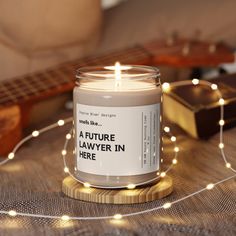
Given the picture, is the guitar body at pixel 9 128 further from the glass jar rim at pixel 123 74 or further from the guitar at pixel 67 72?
the glass jar rim at pixel 123 74

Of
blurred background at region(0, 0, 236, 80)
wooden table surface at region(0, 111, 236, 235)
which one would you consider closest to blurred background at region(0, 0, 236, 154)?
blurred background at region(0, 0, 236, 80)

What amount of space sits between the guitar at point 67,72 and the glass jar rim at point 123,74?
0.83ft

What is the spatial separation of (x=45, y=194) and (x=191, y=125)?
11.8 inches

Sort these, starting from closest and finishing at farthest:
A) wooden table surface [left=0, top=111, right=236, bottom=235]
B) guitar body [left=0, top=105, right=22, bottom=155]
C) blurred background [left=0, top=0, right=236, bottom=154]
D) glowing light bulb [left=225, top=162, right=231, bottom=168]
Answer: wooden table surface [left=0, top=111, right=236, bottom=235] < glowing light bulb [left=225, top=162, right=231, bottom=168] < guitar body [left=0, top=105, right=22, bottom=155] < blurred background [left=0, top=0, right=236, bottom=154]

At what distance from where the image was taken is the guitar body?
0.88m

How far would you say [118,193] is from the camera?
2.04ft

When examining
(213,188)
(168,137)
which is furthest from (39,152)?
(213,188)

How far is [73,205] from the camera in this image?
0.62 meters

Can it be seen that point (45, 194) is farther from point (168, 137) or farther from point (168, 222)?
point (168, 137)

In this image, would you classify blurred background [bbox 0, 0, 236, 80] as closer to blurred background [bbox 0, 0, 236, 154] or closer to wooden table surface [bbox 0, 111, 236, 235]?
blurred background [bbox 0, 0, 236, 154]

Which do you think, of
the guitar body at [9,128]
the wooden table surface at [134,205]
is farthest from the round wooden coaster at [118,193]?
the guitar body at [9,128]

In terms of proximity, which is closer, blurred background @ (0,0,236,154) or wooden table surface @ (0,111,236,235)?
wooden table surface @ (0,111,236,235)

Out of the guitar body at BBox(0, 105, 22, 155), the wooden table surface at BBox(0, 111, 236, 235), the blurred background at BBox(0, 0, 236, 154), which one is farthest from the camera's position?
the blurred background at BBox(0, 0, 236, 154)

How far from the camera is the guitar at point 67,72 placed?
916mm
